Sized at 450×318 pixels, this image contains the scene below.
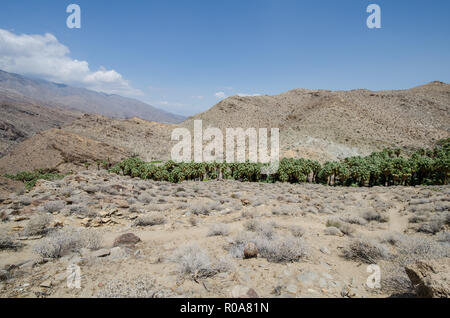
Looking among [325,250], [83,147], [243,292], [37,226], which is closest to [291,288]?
[243,292]

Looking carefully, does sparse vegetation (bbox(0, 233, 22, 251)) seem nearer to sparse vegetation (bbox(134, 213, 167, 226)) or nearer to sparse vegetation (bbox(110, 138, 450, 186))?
sparse vegetation (bbox(134, 213, 167, 226))

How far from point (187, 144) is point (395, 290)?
83.6 metres

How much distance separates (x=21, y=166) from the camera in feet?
161

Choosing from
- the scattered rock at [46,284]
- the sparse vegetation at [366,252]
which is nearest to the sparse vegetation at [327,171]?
the scattered rock at [46,284]

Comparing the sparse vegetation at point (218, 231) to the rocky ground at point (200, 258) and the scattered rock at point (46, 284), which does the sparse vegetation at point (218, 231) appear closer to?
the rocky ground at point (200, 258)

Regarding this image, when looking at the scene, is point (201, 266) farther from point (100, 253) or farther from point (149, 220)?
point (149, 220)

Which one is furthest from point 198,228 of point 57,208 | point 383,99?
point 383,99

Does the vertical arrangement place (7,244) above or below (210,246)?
above

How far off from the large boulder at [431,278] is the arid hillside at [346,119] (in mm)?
52676

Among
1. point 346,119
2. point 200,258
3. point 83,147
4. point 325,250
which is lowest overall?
point 325,250

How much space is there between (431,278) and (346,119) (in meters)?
83.0

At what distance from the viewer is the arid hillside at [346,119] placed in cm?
6306

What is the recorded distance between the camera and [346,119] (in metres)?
75.9

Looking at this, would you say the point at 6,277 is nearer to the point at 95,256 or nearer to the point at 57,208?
the point at 95,256
